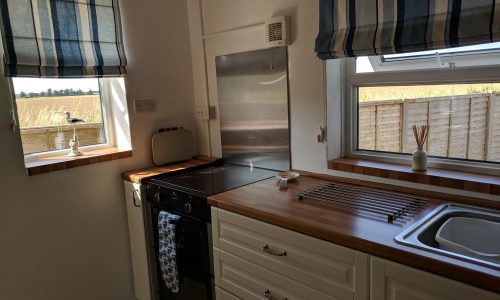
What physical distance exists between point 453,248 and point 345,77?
1099mm

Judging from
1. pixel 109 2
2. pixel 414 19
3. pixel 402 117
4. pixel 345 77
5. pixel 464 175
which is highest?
pixel 109 2

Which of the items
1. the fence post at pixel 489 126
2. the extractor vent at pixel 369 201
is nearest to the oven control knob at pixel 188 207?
the extractor vent at pixel 369 201

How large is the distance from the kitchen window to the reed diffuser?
5 centimetres

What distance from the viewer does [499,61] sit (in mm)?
1517

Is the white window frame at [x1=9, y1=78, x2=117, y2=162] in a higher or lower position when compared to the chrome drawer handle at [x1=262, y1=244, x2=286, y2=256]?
higher

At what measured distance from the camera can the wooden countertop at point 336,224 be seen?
1.05 meters

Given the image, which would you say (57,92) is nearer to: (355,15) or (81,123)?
(81,123)

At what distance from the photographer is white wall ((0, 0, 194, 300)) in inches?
76.1

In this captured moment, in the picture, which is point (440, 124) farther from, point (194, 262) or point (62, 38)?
point (62, 38)

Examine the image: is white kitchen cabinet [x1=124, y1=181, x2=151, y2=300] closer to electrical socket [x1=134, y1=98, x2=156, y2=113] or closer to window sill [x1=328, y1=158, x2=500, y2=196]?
electrical socket [x1=134, y1=98, x2=156, y2=113]

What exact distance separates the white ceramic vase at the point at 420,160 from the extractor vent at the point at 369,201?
168mm

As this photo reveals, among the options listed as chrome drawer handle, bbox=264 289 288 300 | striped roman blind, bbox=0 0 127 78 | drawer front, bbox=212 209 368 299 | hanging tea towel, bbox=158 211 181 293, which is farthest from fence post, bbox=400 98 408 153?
striped roman blind, bbox=0 0 127 78

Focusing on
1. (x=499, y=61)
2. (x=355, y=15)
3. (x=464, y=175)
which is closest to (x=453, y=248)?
(x=464, y=175)

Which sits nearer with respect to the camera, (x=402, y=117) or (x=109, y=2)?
(x=402, y=117)
